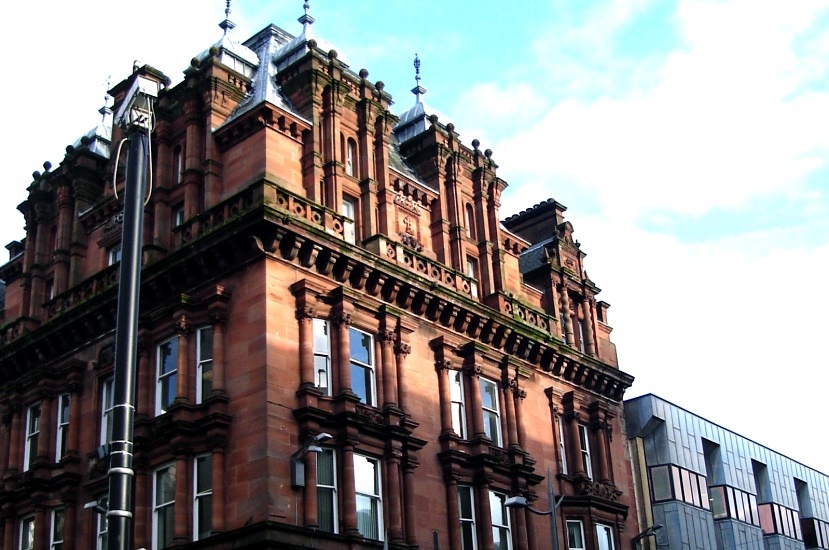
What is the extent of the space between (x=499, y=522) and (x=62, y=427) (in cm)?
1567

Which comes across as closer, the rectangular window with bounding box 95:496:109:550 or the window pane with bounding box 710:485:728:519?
the rectangular window with bounding box 95:496:109:550

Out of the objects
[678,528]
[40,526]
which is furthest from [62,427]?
[678,528]

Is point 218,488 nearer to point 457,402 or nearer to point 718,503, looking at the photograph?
point 457,402

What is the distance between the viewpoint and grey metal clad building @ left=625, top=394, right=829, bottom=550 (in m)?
48.3

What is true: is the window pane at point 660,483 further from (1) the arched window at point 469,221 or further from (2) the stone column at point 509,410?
(1) the arched window at point 469,221

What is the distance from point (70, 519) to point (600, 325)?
25419mm

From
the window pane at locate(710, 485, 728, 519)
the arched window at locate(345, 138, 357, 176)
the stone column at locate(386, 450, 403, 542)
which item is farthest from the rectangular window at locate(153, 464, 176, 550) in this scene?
the window pane at locate(710, 485, 728, 519)

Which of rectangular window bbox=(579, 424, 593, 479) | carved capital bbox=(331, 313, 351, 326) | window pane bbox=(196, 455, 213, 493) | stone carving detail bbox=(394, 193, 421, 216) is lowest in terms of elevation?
window pane bbox=(196, 455, 213, 493)

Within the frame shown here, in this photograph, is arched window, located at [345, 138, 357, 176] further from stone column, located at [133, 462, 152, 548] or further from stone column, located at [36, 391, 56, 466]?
stone column, located at [36, 391, 56, 466]

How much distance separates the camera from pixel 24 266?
43.0 m

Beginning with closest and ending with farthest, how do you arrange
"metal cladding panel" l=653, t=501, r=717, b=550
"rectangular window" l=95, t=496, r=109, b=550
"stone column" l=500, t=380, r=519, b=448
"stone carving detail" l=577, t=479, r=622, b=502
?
"rectangular window" l=95, t=496, r=109, b=550 → "stone column" l=500, t=380, r=519, b=448 → "stone carving detail" l=577, t=479, r=622, b=502 → "metal cladding panel" l=653, t=501, r=717, b=550

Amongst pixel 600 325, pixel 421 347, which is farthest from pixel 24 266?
pixel 600 325

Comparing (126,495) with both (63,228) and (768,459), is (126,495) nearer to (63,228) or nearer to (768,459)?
(63,228)

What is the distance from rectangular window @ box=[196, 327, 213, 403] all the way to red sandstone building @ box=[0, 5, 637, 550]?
2.8 inches
